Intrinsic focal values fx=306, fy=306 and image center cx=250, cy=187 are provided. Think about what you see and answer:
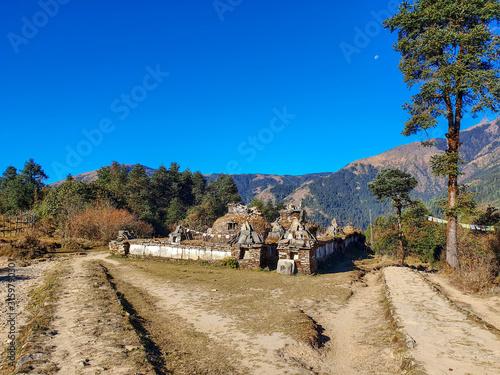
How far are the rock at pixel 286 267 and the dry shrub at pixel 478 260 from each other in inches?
243

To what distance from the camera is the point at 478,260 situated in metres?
12.8

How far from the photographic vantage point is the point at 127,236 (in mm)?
18578

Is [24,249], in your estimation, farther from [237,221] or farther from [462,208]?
[462,208]

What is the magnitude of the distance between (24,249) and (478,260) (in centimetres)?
2326

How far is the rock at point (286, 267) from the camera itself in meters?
13.3

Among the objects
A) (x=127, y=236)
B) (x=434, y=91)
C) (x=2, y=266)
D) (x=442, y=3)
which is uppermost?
(x=442, y=3)

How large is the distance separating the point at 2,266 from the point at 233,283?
11014mm

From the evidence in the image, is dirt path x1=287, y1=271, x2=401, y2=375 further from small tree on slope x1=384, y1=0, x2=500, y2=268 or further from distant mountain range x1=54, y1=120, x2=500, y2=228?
distant mountain range x1=54, y1=120, x2=500, y2=228

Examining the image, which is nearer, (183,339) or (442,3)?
(183,339)

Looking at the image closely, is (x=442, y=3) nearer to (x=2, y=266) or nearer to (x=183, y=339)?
(x=183, y=339)

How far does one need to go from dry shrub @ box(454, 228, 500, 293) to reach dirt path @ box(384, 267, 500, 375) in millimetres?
3058

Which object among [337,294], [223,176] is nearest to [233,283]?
[337,294]

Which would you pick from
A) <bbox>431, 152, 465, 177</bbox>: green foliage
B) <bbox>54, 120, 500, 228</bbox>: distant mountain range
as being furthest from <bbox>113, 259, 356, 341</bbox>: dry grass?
<bbox>54, 120, 500, 228</bbox>: distant mountain range

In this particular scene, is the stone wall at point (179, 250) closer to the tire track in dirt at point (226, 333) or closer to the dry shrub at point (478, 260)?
the tire track in dirt at point (226, 333)
